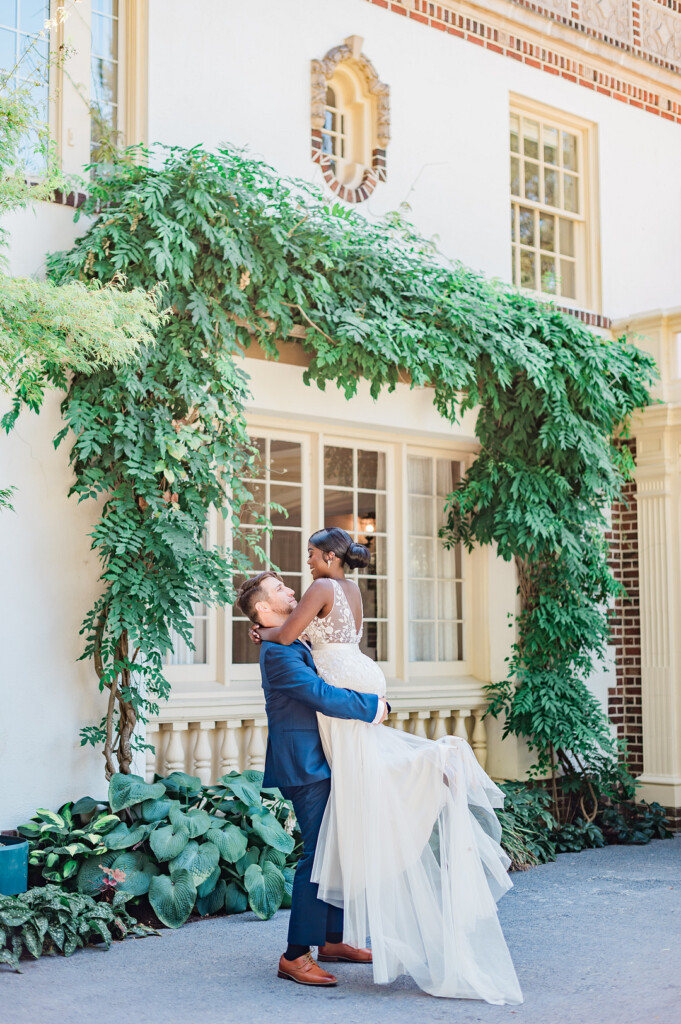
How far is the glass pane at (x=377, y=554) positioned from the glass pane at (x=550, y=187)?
3.54 m

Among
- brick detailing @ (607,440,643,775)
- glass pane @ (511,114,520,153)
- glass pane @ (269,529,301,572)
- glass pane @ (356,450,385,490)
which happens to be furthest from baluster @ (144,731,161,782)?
glass pane @ (511,114,520,153)

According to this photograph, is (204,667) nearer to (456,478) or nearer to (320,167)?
(456,478)

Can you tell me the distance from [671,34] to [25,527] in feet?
26.0

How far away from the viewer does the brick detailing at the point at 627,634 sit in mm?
9539

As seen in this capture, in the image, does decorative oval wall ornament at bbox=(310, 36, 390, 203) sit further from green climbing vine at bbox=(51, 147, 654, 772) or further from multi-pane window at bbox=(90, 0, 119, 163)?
multi-pane window at bbox=(90, 0, 119, 163)

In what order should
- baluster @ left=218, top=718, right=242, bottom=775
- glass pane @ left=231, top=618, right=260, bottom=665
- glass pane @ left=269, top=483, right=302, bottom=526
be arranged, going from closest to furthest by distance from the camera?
baluster @ left=218, top=718, right=242, bottom=775, glass pane @ left=231, top=618, right=260, bottom=665, glass pane @ left=269, top=483, right=302, bottom=526

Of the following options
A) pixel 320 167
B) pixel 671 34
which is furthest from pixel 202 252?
pixel 671 34

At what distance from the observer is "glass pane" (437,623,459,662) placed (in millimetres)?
8805

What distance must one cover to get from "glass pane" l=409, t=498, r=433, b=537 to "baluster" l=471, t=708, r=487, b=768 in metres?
1.44

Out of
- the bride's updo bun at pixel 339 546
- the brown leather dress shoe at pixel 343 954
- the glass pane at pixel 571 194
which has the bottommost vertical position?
the brown leather dress shoe at pixel 343 954

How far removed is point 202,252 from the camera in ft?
22.6

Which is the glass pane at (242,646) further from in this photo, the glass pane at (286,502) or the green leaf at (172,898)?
the green leaf at (172,898)

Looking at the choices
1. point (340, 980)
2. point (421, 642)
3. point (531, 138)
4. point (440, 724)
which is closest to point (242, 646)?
point (421, 642)

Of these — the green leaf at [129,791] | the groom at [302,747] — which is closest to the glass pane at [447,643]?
the green leaf at [129,791]
